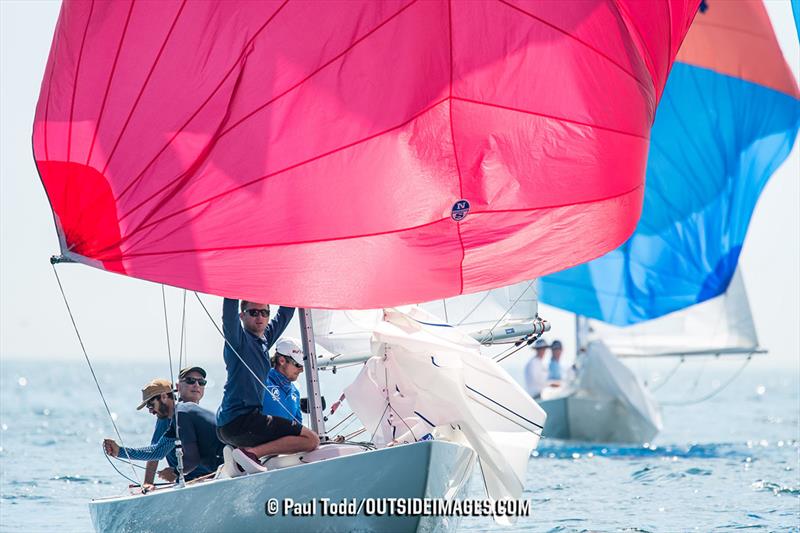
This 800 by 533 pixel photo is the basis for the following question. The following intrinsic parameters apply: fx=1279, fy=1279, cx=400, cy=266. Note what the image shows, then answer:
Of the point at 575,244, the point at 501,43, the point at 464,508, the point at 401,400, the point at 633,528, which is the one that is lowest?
the point at 633,528

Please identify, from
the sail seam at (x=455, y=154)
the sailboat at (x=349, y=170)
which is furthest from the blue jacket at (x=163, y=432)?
the sail seam at (x=455, y=154)

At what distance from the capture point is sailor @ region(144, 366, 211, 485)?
870 centimetres

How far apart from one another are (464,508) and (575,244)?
184 centimetres

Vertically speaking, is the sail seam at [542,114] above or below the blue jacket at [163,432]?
above

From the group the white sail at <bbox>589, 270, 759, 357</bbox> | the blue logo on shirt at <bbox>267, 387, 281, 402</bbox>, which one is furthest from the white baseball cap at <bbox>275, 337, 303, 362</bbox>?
the white sail at <bbox>589, 270, 759, 357</bbox>

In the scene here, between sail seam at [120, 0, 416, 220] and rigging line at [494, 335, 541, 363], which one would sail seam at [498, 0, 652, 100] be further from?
rigging line at [494, 335, 541, 363]

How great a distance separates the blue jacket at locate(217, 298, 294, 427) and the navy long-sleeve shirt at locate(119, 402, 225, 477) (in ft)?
2.87

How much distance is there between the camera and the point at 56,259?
24.6 feet

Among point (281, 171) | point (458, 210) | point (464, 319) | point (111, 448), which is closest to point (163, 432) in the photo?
point (111, 448)

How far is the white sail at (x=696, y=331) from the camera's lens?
20.5 metres

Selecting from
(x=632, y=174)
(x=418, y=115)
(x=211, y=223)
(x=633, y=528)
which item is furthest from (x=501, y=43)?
(x=633, y=528)

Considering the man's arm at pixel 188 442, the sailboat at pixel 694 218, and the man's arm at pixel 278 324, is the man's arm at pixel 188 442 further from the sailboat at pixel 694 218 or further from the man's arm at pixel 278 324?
the sailboat at pixel 694 218

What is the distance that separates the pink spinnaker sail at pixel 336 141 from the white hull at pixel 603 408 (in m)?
11.0

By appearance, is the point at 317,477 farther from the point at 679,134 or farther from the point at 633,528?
the point at 679,134
